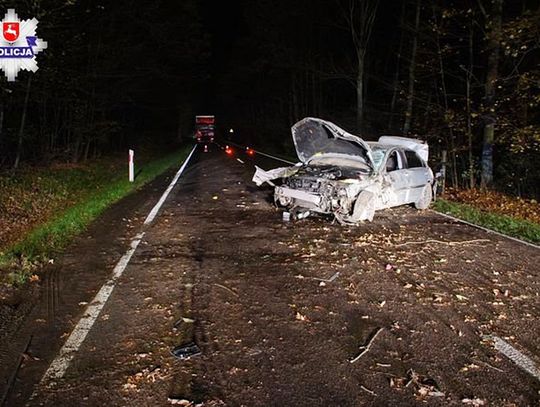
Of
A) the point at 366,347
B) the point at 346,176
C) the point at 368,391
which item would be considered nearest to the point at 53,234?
the point at 346,176

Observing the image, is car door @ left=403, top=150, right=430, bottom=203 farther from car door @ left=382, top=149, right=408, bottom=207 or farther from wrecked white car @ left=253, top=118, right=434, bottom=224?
car door @ left=382, top=149, right=408, bottom=207

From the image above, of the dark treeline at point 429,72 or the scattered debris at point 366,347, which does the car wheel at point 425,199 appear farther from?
the scattered debris at point 366,347

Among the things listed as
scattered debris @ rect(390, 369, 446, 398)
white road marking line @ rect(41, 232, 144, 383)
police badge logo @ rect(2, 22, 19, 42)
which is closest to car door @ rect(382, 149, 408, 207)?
white road marking line @ rect(41, 232, 144, 383)

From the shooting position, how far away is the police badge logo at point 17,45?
40.4ft

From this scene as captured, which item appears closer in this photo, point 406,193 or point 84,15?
point 406,193

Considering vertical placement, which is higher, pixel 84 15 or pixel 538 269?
pixel 84 15

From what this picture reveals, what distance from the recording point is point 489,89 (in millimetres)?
14398

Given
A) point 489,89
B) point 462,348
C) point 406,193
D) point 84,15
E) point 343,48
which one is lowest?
point 462,348

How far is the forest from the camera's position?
45.9ft

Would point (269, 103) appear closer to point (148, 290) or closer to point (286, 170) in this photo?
point (286, 170)

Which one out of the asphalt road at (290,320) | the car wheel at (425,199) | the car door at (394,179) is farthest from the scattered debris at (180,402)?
the car wheel at (425,199)

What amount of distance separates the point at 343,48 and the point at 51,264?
31644 mm

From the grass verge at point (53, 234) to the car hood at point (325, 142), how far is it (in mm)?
5095

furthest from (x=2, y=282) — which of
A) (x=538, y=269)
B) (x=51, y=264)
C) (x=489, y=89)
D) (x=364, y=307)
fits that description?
(x=489, y=89)
